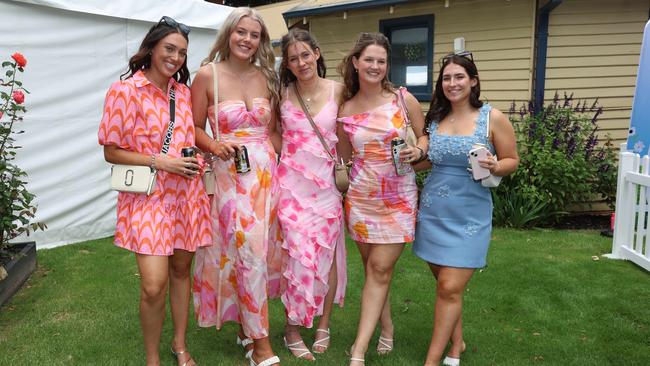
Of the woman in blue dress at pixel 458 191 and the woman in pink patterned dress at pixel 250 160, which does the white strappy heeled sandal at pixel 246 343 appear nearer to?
the woman in pink patterned dress at pixel 250 160

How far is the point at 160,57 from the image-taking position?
286cm

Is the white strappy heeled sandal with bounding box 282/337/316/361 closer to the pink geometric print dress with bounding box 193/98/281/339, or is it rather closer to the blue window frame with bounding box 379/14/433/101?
the pink geometric print dress with bounding box 193/98/281/339

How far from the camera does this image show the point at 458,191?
119 inches

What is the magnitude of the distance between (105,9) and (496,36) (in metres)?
5.24

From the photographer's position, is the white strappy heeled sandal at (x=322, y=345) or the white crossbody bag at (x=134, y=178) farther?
the white strappy heeled sandal at (x=322, y=345)

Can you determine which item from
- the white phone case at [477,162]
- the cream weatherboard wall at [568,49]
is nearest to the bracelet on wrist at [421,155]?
the white phone case at [477,162]

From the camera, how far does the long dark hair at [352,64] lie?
3.21 m

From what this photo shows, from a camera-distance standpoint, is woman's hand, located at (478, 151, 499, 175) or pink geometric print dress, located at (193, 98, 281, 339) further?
pink geometric print dress, located at (193, 98, 281, 339)

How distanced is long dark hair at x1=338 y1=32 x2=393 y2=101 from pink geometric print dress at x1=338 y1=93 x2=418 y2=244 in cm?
18

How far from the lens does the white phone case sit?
283 cm

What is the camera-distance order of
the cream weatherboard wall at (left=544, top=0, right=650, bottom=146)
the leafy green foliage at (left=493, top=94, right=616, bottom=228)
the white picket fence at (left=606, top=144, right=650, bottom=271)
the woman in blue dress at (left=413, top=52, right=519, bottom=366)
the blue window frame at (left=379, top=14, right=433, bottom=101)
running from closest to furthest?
1. the woman in blue dress at (left=413, top=52, right=519, bottom=366)
2. the white picket fence at (left=606, top=144, right=650, bottom=271)
3. the leafy green foliage at (left=493, top=94, right=616, bottom=228)
4. the cream weatherboard wall at (left=544, top=0, right=650, bottom=146)
5. the blue window frame at (left=379, top=14, right=433, bottom=101)

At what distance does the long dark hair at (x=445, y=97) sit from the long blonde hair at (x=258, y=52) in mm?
933

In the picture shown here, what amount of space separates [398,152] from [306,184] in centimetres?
60

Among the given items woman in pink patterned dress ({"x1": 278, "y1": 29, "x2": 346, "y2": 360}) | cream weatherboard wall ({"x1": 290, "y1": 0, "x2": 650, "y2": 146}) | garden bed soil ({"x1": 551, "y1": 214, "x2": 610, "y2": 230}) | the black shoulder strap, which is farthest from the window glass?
the black shoulder strap
